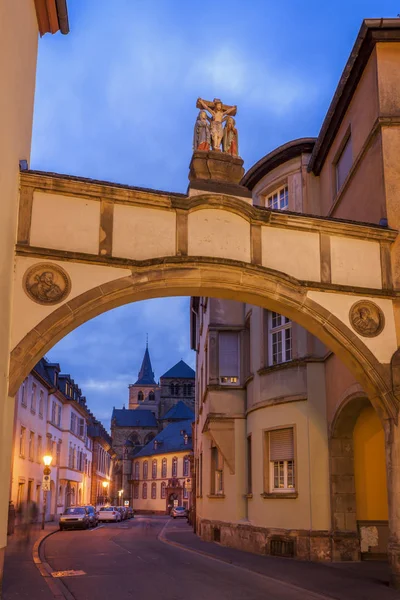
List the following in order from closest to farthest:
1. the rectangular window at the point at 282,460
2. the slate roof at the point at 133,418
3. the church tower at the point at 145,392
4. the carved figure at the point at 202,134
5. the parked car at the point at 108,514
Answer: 1. the carved figure at the point at 202,134
2. the rectangular window at the point at 282,460
3. the parked car at the point at 108,514
4. the slate roof at the point at 133,418
5. the church tower at the point at 145,392

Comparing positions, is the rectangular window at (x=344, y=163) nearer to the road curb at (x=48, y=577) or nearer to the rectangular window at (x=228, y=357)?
the rectangular window at (x=228, y=357)

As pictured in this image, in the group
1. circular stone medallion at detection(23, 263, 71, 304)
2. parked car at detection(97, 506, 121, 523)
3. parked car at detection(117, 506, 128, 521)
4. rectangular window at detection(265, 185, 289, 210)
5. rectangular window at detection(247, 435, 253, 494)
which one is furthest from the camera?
parked car at detection(117, 506, 128, 521)

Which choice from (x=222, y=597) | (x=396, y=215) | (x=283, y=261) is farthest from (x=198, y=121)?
(x=222, y=597)

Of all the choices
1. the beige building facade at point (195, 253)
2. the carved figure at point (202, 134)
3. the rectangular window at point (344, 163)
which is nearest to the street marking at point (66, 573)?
the beige building facade at point (195, 253)

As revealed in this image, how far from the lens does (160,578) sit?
14.2m

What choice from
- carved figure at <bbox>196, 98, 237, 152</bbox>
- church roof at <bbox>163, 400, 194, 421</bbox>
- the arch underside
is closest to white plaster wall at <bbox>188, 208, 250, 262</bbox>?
the arch underside

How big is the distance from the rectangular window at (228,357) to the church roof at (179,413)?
313 ft

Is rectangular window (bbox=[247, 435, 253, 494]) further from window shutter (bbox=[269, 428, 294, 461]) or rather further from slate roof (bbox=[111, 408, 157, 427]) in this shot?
slate roof (bbox=[111, 408, 157, 427])

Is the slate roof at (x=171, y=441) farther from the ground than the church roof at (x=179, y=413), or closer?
closer

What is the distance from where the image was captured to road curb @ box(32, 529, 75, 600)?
11.8 metres

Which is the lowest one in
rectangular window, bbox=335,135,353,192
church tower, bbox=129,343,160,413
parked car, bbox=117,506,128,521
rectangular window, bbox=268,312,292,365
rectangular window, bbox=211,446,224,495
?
parked car, bbox=117,506,128,521

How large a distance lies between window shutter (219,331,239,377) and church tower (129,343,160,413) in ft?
376

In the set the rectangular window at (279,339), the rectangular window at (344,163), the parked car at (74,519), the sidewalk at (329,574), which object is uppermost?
the rectangular window at (344,163)

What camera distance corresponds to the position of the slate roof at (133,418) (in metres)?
129
